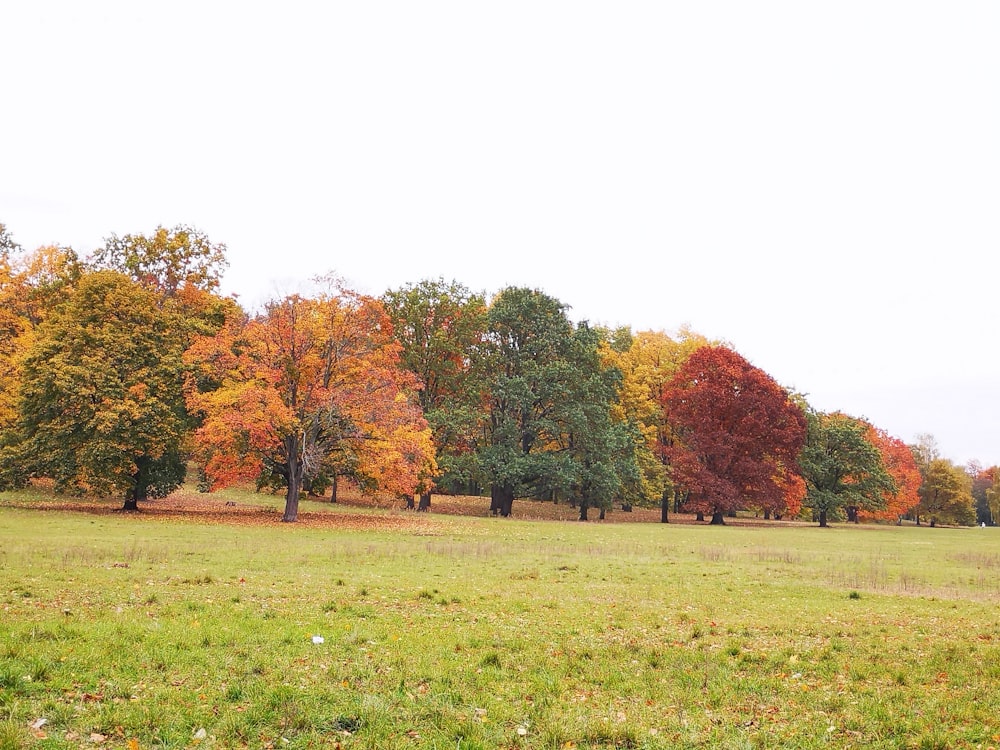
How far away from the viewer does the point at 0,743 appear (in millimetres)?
5906

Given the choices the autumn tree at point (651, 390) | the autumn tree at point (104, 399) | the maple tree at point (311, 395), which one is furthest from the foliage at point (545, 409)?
the autumn tree at point (104, 399)

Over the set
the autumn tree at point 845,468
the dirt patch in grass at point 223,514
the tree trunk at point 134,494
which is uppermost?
the autumn tree at point 845,468

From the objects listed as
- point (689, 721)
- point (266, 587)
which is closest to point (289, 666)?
point (689, 721)

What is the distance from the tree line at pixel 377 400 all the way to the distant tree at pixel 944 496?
12.1m

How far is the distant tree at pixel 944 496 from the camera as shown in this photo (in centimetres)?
9294

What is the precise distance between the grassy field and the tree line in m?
17.2

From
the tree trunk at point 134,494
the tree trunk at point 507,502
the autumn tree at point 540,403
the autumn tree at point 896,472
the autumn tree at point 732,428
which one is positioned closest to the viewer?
the tree trunk at point 134,494

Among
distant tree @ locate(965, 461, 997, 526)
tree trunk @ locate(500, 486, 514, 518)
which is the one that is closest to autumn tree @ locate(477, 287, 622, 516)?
tree trunk @ locate(500, 486, 514, 518)

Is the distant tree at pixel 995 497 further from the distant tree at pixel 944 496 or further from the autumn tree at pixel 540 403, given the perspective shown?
the autumn tree at pixel 540 403

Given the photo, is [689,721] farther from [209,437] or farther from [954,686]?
[209,437]

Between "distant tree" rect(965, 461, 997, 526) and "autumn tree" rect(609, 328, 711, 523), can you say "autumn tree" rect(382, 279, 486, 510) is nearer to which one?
"autumn tree" rect(609, 328, 711, 523)

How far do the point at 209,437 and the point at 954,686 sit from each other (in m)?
31.1

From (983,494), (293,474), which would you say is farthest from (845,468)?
(983,494)

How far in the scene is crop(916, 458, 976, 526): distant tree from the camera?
305 ft
